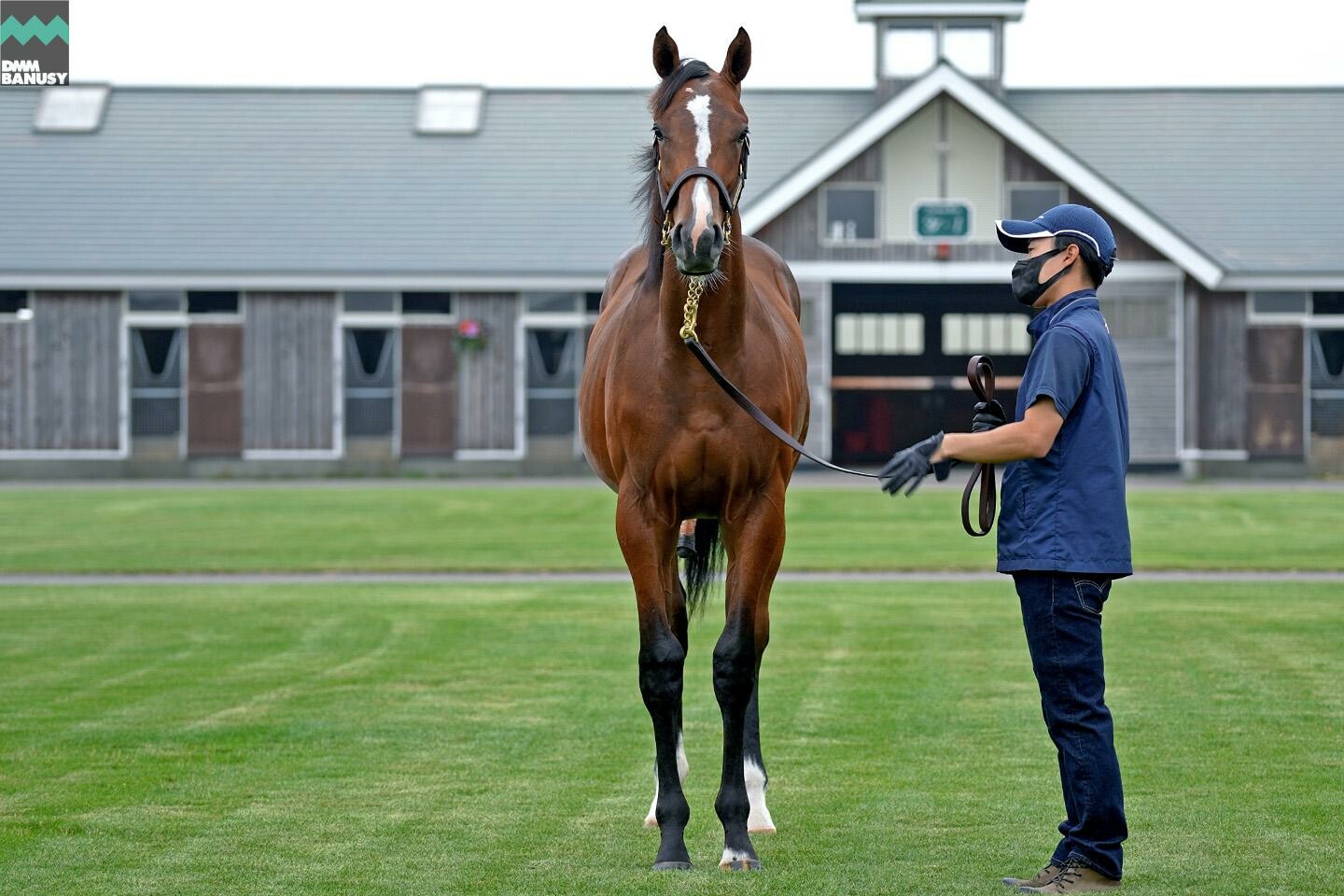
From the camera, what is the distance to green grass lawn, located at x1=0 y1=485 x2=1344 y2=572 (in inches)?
764

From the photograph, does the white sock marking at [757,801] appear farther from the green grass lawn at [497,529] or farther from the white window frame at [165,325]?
the white window frame at [165,325]

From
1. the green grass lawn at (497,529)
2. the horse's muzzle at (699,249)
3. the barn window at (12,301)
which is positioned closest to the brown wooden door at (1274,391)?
the green grass lawn at (497,529)

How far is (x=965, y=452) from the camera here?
19.7ft

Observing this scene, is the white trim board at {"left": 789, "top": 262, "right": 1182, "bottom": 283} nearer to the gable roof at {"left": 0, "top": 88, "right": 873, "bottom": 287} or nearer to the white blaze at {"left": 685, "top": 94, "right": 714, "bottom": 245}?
the gable roof at {"left": 0, "top": 88, "right": 873, "bottom": 287}

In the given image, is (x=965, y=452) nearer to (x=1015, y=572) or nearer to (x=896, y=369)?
(x=1015, y=572)

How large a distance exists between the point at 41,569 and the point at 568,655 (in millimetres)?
8489

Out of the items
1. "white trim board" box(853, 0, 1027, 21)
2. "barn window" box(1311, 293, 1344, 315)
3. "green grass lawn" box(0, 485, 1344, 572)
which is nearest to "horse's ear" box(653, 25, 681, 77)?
"green grass lawn" box(0, 485, 1344, 572)

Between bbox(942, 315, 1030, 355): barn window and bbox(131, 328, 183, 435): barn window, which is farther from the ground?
bbox(942, 315, 1030, 355): barn window

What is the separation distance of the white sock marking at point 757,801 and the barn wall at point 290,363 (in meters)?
30.5

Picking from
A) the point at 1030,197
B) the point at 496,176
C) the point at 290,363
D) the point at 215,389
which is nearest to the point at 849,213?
the point at 1030,197

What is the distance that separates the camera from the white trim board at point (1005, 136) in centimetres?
3497

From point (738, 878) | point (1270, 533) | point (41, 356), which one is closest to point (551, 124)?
point (41, 356)

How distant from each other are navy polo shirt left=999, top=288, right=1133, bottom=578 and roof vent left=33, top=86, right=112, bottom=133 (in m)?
38.0

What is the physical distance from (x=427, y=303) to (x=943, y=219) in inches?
406
